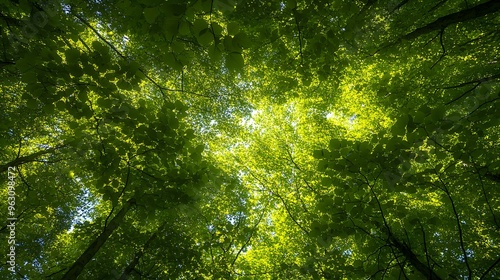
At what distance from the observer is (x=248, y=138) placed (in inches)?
412

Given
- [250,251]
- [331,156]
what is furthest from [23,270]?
[250,251]

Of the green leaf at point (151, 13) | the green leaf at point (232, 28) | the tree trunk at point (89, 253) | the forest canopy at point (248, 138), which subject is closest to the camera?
the green leaf at point (151, 13)

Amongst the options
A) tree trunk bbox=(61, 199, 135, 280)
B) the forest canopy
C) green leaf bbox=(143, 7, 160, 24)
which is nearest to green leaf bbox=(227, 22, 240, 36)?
the forest canopy

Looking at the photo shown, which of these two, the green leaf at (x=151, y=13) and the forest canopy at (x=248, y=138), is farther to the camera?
the forest canopy at (x=248, y=138)

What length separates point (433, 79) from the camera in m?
6.69

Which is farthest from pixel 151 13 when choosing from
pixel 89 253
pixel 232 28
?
pixel 89 253

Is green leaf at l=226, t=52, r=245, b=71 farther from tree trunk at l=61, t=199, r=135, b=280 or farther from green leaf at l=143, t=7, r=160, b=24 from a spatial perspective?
tree trunk at l=61, t=199, r=135, b=280

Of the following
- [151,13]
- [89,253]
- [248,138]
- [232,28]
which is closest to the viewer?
[151,13]

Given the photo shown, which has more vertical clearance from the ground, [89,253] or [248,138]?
[248,138]

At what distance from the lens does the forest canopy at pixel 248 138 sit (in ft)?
8.40

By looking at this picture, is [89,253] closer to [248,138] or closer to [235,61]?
[235,61]

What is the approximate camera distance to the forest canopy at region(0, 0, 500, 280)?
256 cm

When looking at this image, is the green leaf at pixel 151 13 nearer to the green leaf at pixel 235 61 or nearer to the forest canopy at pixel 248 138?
the forest canopy at pixel 248 138

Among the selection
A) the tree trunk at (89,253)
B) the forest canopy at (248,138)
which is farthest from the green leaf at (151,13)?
the tree trunk at (89,253)
